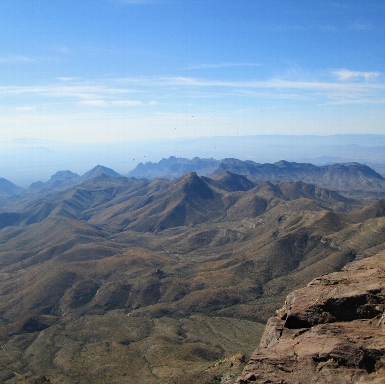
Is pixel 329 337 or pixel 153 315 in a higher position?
pixel 329 337

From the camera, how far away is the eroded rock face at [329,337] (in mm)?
29562

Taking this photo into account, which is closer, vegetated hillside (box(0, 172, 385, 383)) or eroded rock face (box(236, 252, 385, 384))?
eroded rock face (box(236, 252, 385, 384))

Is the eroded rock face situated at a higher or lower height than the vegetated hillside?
higher

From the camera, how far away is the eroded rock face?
29562mm

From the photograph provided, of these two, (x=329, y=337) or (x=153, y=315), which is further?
(x=153, y=315)

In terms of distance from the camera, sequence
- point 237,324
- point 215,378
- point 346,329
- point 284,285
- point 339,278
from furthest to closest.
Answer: point 284,285 → point 237,324 → point 215,378 → point 339,278 → point 346,329

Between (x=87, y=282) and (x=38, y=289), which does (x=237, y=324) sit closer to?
(x=87, y=282)

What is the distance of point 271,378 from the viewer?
31.4 metres

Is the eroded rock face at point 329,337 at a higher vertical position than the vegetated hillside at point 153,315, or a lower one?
higher

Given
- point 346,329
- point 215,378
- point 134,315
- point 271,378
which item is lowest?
point 134,315

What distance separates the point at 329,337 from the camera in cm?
3309

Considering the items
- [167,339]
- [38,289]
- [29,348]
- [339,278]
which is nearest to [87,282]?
[38,289]

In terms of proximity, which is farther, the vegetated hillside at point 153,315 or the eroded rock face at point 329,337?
the vegetated hillside at point 153,315

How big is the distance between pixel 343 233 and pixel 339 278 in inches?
6653
